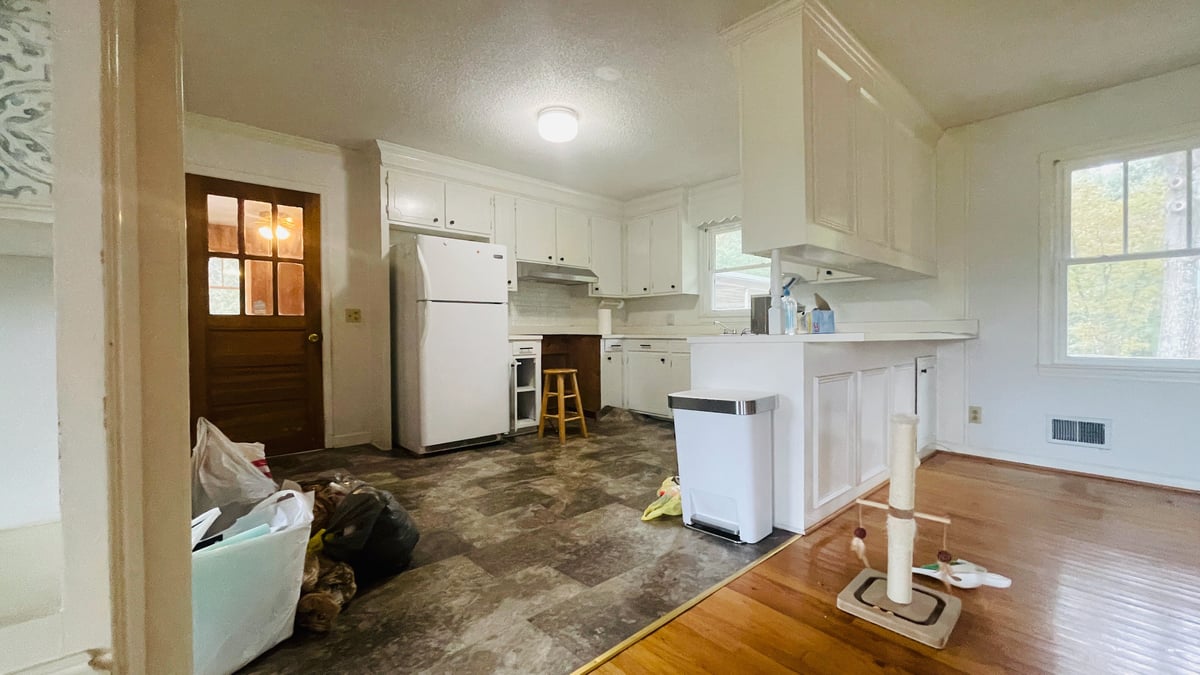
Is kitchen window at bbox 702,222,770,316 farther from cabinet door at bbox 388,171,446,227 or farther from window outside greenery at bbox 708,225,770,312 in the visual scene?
cabinet door at bbox 388,171,446,227

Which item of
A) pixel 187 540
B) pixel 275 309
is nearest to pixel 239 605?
pixel 187 540

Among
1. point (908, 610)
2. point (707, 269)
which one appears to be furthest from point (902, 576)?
point (707, 269)

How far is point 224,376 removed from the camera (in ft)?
10.8

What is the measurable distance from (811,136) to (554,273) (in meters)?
2.96

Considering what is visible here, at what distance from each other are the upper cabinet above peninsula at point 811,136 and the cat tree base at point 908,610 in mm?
1413

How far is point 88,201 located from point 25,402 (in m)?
0.21

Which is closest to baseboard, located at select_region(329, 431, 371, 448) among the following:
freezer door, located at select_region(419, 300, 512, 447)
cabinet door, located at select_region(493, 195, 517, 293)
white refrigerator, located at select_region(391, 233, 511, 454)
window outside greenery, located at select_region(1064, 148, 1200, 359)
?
white refrigerator, located at select_region(391, 233, 511, 454)

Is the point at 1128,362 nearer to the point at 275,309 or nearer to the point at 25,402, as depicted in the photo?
the point at 25,402

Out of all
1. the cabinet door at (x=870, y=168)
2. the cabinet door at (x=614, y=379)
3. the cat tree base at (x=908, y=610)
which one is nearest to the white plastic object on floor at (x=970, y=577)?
Result: the cat tree base at (x=908, y=610)

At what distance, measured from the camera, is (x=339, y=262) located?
150 inches

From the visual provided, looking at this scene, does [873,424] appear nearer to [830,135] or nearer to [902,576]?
[902,576]

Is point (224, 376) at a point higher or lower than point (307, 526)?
higher

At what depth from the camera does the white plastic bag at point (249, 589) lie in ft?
3.88

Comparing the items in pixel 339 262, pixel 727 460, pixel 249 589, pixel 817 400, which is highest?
pixel 339 262
